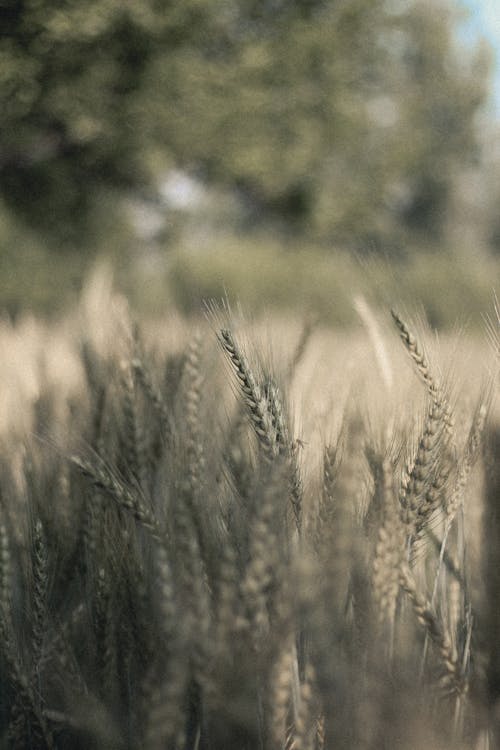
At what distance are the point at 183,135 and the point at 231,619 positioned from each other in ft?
22.5

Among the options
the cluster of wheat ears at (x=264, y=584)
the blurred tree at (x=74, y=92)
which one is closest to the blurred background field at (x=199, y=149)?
the blurred tree at (x=74, y=92)

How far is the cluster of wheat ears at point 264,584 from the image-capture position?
779mm

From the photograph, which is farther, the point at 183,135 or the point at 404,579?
the point at 183,135

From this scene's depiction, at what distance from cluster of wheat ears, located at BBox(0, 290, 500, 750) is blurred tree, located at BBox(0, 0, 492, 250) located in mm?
4860

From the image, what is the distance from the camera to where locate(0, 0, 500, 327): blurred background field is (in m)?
6.11

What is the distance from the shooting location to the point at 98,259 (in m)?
8.63

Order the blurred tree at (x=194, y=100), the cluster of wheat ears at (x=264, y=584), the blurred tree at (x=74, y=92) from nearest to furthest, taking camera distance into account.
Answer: the cluster of wheat ears at (x=264, y=584), the blurred tree at (x=74, y=92), the blurred tree at (x=194, y=100)

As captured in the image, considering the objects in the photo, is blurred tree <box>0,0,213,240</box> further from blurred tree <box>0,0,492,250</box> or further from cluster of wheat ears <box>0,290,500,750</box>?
cluster of wheat ears <box>0,290,500,750</box>

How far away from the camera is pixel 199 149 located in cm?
755

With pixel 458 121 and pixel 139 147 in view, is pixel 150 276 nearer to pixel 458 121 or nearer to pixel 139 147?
pixel 139 147

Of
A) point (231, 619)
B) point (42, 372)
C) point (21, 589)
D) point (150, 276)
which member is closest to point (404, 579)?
point (231, 619)

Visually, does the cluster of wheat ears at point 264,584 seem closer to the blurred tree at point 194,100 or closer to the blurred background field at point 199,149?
the blurred background field at point 199,149

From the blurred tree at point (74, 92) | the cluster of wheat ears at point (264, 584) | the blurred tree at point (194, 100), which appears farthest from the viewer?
the blurred tree at point (194, 100)

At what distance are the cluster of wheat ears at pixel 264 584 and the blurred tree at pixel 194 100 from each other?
15.9 feet
